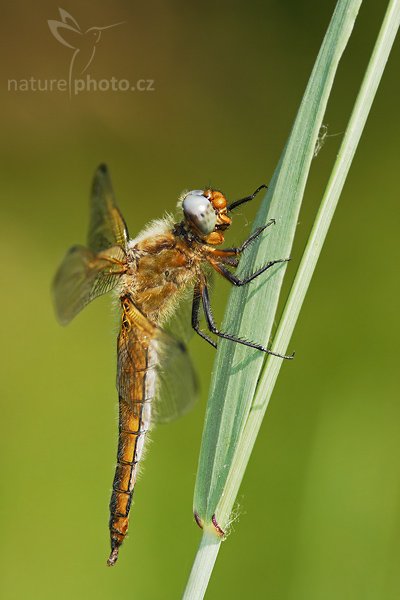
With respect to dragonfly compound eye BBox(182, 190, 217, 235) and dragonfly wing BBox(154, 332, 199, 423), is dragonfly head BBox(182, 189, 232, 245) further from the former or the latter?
dragonfly wing BBox(154, 332, 199, 423)

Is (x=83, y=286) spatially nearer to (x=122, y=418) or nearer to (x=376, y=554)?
(x=122, y=418)

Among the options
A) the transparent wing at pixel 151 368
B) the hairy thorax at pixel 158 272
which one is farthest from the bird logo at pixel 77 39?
the transparent wing at pixel 151 368

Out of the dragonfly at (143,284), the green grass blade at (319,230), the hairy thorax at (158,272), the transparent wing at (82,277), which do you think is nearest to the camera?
the green grass blade at (319,230)

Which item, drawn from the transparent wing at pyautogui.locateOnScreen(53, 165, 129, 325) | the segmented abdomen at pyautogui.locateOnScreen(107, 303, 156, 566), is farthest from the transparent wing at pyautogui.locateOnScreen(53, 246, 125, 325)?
the segmented abdomen at pyautogui.locateOnScreen(107, 303, 156, 566)

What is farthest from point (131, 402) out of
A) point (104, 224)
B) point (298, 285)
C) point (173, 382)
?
point (298, 285)

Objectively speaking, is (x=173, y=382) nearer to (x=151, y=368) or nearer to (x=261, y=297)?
(x=151, y=368)

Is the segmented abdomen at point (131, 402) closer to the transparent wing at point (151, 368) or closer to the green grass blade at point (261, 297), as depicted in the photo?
the transparent wing at point (151, 368)
